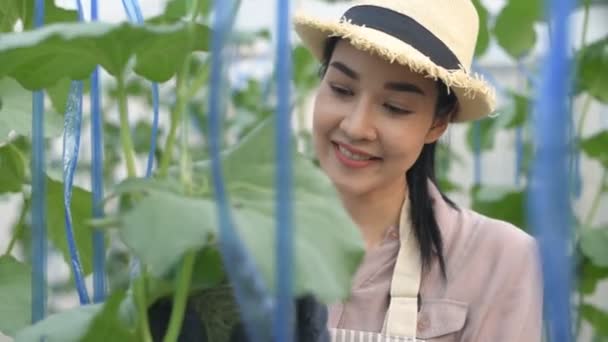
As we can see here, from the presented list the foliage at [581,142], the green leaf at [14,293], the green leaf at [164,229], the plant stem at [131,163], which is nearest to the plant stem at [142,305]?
the plant stem at [131,163]

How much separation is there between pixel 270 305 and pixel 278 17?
0.16 meters

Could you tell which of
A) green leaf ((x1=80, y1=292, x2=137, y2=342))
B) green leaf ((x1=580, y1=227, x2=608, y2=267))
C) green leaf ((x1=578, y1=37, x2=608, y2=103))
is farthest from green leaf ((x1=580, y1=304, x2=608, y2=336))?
green leaf ((x1=80, y1=292, x2=137, y2=342))

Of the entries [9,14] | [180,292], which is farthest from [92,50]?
[9,14]

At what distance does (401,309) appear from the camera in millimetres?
1115

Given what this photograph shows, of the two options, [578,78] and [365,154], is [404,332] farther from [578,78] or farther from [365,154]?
[578,78]

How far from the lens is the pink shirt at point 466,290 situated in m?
1.13

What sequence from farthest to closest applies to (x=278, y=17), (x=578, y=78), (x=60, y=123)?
(x=578, y=78) → (x=60, y=123) → (x=278, y=17)

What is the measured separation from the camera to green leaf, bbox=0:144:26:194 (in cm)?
99

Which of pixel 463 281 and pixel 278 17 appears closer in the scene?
pixel 278 17

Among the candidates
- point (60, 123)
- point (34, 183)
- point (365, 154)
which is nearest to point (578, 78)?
point (365, 154)

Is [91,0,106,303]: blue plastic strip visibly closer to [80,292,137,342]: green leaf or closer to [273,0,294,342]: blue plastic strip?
[80,292,137,342]: green leaf

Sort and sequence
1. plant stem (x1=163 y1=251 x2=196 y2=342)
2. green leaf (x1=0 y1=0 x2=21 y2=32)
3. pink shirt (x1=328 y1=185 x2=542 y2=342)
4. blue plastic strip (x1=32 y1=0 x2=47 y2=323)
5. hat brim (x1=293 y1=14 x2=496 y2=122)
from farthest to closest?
pink shirt (x1=328 y1=185 x2=542 y2=342) → hat brim (x1=293 y1=14 x2=496 y2=122) → green leaf (x1=0 y1=0 x2=21 y2=32) → blue plastic strip (x1=32 y1=0 x2=47 y2=323) → plant stem (x1=163 y1=251 x2=196 y2=342)

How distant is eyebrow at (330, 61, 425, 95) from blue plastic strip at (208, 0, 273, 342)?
0.47 meters

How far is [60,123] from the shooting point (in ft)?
3.41
